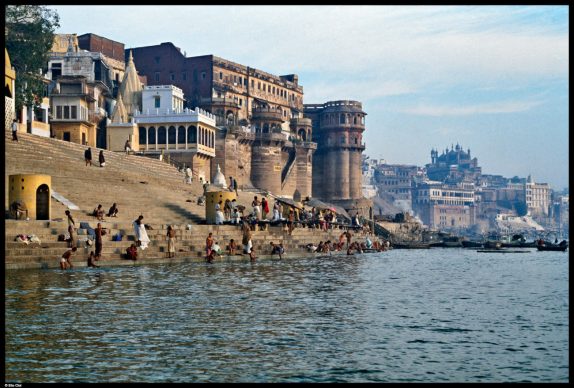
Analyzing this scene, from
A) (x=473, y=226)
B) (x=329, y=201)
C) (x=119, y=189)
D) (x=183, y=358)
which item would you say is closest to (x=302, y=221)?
(x=119, y=189)

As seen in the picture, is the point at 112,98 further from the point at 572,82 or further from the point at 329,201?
the point at 572,82

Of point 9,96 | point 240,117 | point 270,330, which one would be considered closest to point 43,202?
point 9,96

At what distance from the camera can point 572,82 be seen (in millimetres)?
10250

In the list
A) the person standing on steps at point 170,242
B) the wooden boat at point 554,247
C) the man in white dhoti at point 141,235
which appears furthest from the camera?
the wooden boat at point 554,247

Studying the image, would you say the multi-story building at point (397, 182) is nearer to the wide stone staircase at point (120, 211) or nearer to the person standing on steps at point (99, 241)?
the wide stone staircase at point (120, 211)

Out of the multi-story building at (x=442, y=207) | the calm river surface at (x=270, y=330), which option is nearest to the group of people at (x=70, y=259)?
the calm river surface at (x=270, y=330)

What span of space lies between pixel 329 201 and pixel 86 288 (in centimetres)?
6720

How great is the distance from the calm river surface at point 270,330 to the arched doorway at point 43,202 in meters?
4.05

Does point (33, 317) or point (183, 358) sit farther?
point (33, 317)

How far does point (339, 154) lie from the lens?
87.7m

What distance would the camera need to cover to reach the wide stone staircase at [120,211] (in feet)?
83.2

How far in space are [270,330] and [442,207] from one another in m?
167

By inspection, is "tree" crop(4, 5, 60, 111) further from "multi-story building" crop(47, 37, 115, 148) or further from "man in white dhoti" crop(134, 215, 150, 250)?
"man in white dhoti" crop(134, 215, 150, 250)

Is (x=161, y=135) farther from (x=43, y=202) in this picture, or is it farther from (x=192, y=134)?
(x=43, y=202)
